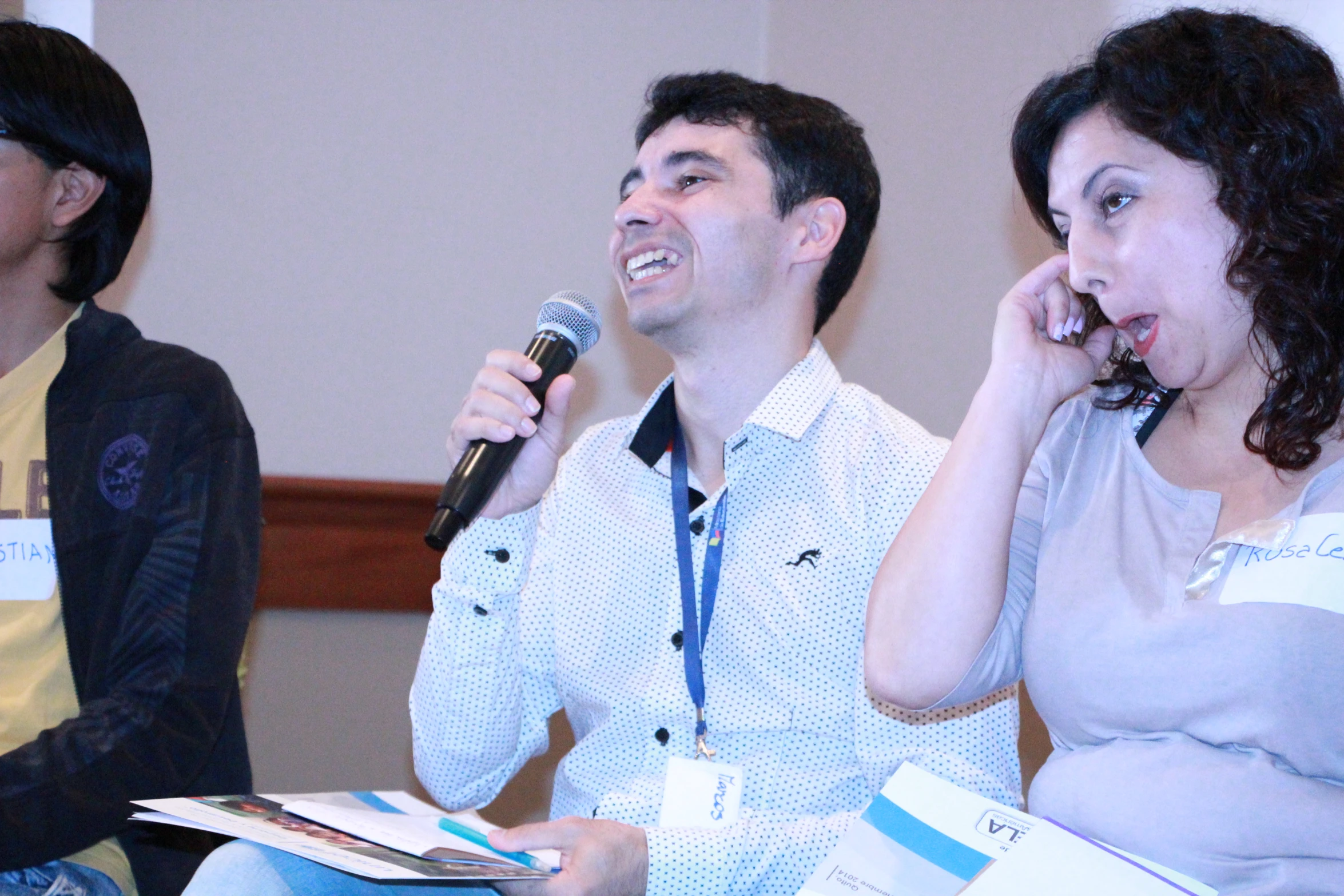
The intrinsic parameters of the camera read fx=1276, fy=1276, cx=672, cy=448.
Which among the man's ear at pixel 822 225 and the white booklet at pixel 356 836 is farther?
the man's ear at pixel 822 225

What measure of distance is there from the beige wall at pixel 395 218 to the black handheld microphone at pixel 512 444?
3.95 feet

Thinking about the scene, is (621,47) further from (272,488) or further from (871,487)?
(871,487)

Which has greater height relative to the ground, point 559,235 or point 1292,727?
point 559,235

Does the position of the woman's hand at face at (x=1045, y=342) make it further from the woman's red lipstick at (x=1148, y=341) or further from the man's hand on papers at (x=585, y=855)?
the man's hand on papers at (x=585, y=855)

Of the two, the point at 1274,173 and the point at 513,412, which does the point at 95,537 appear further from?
the point at 1274,173

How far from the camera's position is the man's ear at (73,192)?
1.97m

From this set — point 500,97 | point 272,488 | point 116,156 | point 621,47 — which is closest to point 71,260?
point 116,156

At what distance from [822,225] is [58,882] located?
1.49 metres

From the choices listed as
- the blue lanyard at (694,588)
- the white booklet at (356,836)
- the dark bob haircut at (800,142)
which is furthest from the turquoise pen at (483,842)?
the dark bob haircut at (800,142)

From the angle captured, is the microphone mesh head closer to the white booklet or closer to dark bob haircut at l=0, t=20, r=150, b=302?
the white booklet

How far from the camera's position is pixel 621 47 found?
3324 mm

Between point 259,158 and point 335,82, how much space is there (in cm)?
26

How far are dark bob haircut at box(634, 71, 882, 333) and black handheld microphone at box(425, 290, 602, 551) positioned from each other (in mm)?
530

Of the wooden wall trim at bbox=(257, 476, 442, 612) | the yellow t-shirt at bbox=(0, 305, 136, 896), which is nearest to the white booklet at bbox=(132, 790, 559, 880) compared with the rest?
the yellow t-shirt at bbox=(0, 305, 136, 896)
